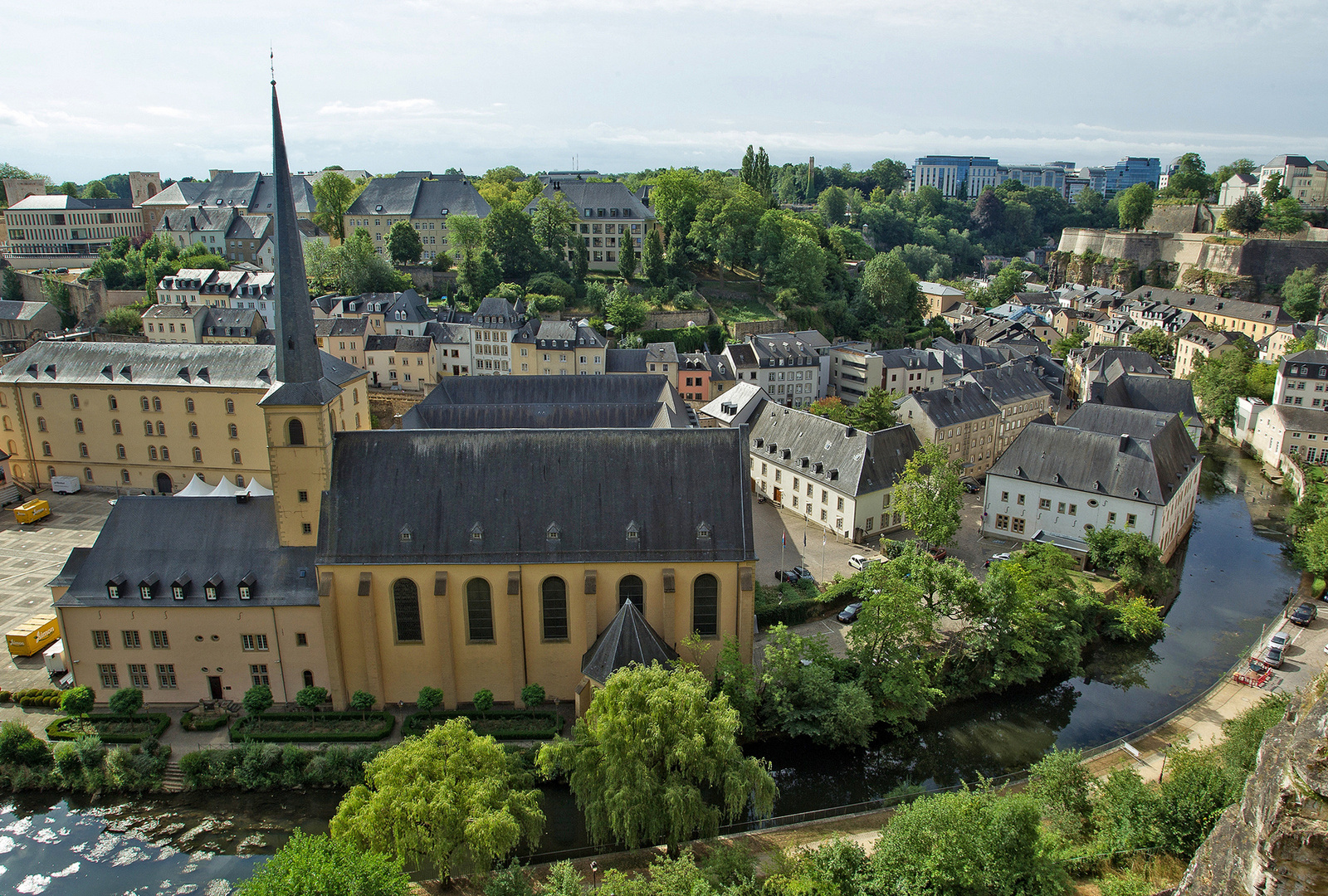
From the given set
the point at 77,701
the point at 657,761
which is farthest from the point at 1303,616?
the point at 77,701

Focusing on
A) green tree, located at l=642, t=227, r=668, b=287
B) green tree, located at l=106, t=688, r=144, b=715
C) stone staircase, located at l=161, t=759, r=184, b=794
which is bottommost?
stone staircase, located at l=161, t=759, r=184, b=794

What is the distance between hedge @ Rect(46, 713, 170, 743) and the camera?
37750 millimetres

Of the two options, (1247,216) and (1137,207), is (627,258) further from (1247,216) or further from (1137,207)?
(1137,207)

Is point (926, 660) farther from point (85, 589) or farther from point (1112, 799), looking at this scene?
point (85, 589)

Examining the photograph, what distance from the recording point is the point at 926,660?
42.3 metres

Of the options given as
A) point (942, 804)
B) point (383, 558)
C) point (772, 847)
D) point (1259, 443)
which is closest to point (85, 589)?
point (383, 558)

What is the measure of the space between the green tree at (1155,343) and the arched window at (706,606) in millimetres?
107949

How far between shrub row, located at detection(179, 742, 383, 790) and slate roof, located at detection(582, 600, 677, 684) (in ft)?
34.2

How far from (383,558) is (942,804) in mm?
25931

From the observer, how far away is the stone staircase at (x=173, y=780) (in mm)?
36250

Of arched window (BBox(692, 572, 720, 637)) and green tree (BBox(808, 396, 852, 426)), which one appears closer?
arched window (BBox(692, 572, 720, 637))

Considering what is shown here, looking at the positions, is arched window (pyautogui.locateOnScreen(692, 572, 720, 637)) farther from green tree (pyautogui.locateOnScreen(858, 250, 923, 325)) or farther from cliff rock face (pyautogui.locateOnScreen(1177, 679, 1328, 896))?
green tree (pyautogui.locateOnScreen(858, 250, 923, 325))

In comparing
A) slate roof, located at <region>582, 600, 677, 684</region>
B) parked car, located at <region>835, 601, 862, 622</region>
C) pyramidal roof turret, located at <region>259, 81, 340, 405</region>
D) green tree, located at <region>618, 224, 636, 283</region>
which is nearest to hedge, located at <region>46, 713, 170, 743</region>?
pyramidal roof turret, located at <region>259, 81, 340, 405</region>

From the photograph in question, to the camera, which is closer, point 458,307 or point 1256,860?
point 1256,860
